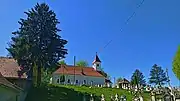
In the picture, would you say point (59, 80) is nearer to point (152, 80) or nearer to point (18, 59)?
point (18, 59)

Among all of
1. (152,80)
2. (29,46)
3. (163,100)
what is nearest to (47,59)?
(29,46)

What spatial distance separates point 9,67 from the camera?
Answer: 44.6 metres

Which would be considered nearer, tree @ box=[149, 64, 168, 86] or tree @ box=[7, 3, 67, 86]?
tree @ box=[7, 3, 67, 86]

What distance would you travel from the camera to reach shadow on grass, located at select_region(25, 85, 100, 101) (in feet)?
134

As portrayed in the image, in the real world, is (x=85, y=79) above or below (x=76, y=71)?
below

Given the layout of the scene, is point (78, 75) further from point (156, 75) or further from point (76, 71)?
point (156, 75)

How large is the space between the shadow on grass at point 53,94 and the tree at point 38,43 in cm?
203

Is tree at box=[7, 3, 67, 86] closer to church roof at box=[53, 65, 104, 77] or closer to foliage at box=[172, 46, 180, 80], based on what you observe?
foliage at box=[172, 46, 180, 80]

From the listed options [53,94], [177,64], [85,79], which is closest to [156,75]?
[85,79]

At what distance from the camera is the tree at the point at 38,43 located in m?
42.9

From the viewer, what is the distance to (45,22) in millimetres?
46438

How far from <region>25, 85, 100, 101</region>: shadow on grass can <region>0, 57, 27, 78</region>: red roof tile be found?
284 cm

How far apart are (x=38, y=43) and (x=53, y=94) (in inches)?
299

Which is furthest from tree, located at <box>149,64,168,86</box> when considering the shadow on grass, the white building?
the shadow on grass
